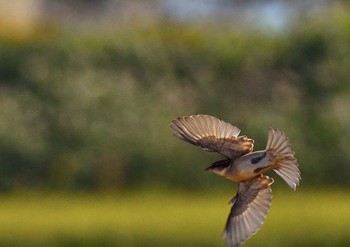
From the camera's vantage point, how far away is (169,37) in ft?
51.3

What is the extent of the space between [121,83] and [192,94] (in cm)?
85

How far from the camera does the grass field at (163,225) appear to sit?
962 cm

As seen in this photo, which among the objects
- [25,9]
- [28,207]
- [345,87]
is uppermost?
[25,9]

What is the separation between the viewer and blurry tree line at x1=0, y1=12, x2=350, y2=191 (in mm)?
14234

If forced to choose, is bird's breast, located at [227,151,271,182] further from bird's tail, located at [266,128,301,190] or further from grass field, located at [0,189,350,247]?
grass field, located at [0,189,350,247]

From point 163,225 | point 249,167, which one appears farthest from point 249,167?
point 163,225

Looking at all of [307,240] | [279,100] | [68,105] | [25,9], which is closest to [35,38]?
[68,105]

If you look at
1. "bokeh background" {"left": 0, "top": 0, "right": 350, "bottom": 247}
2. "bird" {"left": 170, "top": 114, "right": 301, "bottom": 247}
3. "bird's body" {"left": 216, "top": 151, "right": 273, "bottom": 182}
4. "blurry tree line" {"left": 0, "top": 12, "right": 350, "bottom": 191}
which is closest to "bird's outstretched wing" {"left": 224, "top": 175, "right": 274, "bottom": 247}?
"bird" {"left": 170, "top": 114, "right": 301, "bottom": 247}

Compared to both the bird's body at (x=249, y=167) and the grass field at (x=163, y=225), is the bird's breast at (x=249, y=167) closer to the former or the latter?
the bird's body at (x=249, y=167)

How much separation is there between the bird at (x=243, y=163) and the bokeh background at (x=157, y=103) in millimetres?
9718

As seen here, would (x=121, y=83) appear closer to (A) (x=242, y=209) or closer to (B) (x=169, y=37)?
(B) (x=169, y=37)

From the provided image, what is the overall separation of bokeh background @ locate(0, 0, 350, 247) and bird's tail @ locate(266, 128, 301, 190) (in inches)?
389

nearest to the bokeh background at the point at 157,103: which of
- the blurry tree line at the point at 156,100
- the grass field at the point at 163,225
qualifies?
the blurry tree line at the point at 156,100

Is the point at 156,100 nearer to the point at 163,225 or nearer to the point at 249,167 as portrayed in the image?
the point at 163,225
